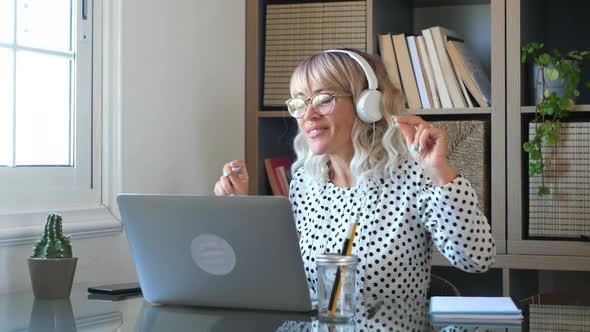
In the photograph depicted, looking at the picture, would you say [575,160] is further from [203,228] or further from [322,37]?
[203,228]

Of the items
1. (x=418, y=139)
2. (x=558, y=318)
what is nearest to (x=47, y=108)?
(x=418, y=139)

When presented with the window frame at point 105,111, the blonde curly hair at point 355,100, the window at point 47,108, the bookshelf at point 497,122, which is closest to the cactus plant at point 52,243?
the window at point 47,108

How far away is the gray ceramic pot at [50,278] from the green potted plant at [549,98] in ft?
5.04

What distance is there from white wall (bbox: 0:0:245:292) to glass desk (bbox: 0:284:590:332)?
0.43 metres

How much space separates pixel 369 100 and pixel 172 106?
0.80 metres

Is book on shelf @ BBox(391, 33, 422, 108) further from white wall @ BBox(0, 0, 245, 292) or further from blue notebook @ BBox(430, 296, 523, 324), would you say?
blue notebook @ BBox(430, 296, 523, 324)

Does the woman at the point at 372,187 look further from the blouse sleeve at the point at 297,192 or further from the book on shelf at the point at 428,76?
the book on shelf at the point at 428,76

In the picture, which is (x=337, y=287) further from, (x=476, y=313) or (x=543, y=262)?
(x=543, y=262)

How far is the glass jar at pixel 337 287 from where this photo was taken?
4.69ft

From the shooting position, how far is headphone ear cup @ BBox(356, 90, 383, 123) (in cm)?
205

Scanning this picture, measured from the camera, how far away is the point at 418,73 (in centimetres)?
286

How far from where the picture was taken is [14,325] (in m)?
1.50

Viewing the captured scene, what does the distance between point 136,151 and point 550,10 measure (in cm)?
167

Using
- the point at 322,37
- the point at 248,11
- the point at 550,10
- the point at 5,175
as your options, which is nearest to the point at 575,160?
the point at 550,10
